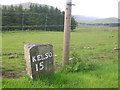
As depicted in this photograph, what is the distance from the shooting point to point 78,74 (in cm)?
750

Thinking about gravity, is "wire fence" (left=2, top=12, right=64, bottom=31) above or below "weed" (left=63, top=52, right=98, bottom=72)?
above

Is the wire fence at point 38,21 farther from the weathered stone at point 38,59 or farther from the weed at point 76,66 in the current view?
the weathered stone at point 38,59

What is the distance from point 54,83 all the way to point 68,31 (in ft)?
6.97

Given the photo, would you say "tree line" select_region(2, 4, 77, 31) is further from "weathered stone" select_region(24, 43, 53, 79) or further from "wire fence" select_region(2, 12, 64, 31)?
"weathered stone" select_region(24, 43, 53, 79)

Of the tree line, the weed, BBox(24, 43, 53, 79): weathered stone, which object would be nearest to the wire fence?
the tree line

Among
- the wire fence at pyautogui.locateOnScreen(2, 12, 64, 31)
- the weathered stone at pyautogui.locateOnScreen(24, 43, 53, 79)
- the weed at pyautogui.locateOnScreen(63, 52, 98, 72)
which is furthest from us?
the wire fence at pyautogui.locateOnScreen(2, 12, 64, 31)

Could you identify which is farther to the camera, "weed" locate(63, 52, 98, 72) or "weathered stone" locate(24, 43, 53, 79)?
"weed" locate(63, 52, 98, 72)

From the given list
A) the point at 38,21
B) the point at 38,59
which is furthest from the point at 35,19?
the point at 38,59

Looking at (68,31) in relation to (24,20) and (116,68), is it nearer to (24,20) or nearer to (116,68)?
(116,68)

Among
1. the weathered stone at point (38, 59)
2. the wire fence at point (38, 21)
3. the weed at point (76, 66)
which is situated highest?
the wire fence at point (38, 21)

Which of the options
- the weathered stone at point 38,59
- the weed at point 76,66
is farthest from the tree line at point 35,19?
the weathered stone at point 38,59

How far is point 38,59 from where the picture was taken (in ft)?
22.0

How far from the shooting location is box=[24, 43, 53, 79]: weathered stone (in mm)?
6582

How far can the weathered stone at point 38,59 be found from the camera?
21.6 ft
